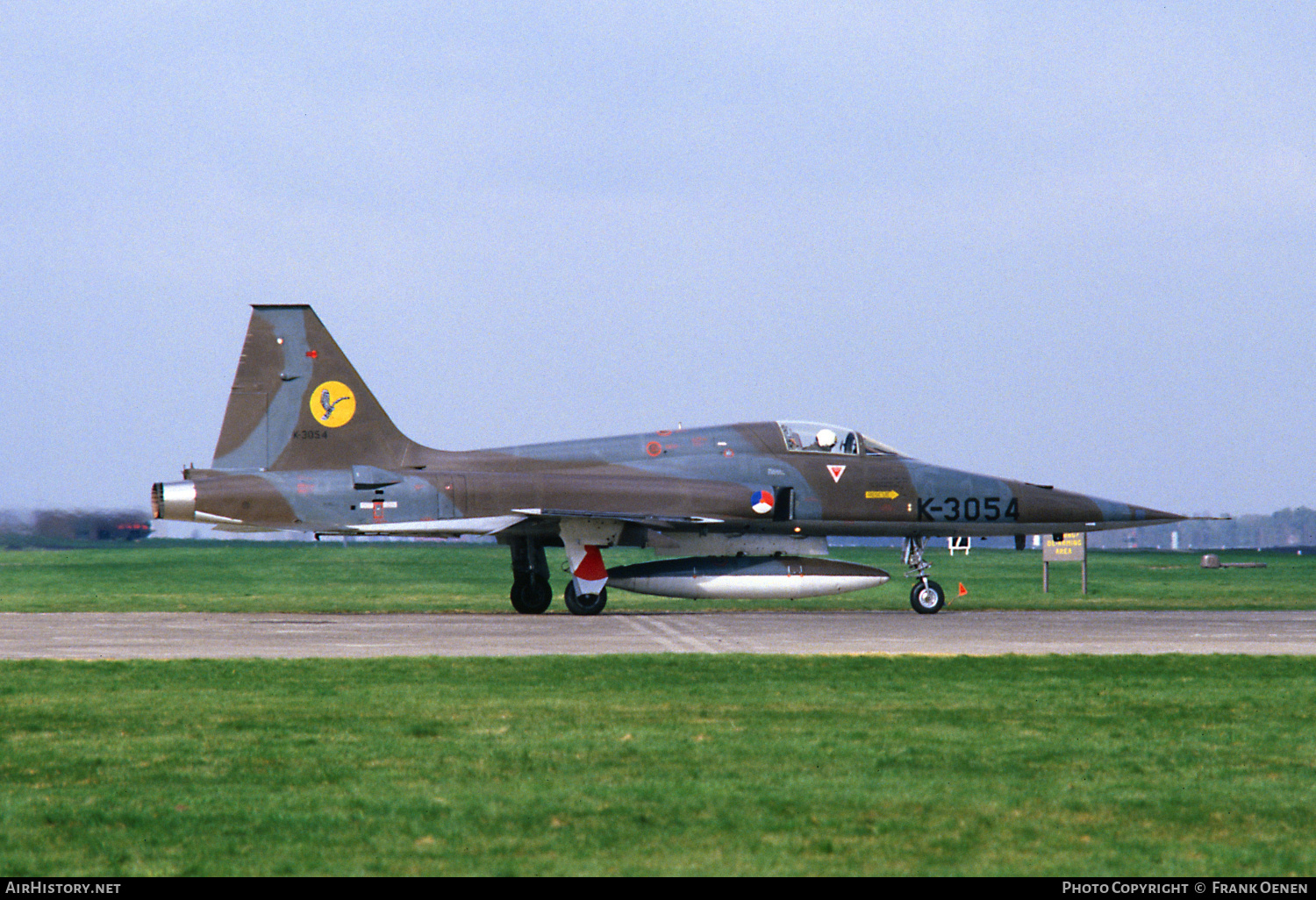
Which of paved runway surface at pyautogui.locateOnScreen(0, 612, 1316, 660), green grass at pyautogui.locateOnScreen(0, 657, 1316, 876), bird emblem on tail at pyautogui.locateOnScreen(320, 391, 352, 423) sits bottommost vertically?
paved runway surface at pyautogui.locateOnScreen(0, 612, 1316, 660)

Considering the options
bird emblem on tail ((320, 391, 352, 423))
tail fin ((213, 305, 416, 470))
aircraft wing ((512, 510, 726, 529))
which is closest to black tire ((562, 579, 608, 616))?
aircraft wing ((512, 510, 726, 529))

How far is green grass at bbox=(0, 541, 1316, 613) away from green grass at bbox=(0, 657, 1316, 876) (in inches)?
611

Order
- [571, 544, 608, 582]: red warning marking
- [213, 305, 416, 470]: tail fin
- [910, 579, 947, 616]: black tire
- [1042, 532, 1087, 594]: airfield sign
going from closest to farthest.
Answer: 1. [213, 305, 416, 470]: tail fin
2. [571, 544, 608, 582]: red warning marking
3. [910, 579, 947, 616]: black tire
4. [1042, 532, 1087, 594]: airfield sign

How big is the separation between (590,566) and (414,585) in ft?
53.4

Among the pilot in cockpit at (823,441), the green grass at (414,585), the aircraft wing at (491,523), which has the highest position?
the pilot in cockpit at (823,441)

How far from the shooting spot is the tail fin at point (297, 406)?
24.7 meters

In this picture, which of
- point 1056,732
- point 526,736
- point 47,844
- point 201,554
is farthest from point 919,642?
point 201,554

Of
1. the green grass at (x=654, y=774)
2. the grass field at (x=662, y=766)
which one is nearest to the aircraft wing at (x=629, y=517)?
the grass field at (x=662, y=766)

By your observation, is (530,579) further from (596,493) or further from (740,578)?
(740,578)

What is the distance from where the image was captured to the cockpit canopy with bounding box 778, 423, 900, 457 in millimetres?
26859

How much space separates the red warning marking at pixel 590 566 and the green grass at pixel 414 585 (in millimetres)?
2515

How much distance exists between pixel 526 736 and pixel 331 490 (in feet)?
51.2

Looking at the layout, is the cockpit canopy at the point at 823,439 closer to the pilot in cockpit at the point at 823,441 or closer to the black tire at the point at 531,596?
the pilot in cockpit at the point at 823,441

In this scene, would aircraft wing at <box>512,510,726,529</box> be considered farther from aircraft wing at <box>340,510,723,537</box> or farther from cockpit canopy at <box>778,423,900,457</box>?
cockpit canopy at <box>778,423,900,457</box>
